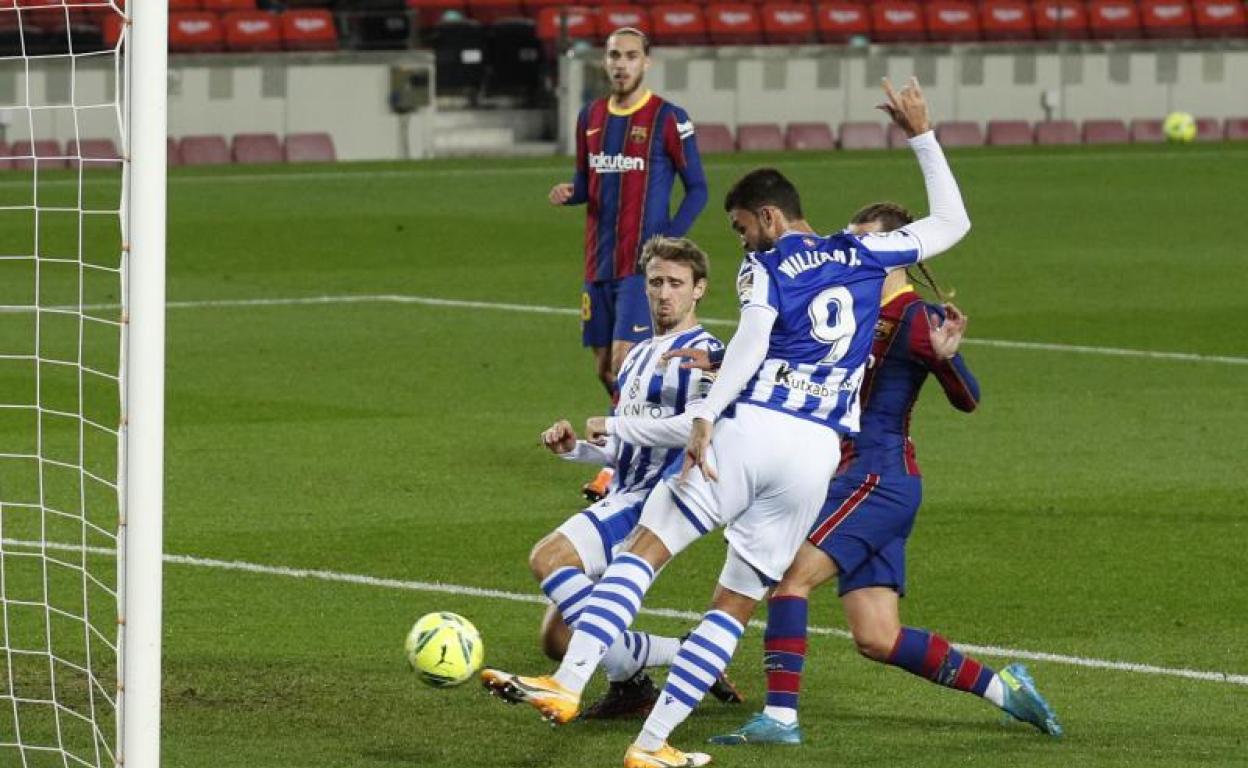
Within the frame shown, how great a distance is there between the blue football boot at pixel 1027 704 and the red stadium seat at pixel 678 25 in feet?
99.2

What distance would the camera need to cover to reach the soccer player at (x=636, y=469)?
8.18 meters

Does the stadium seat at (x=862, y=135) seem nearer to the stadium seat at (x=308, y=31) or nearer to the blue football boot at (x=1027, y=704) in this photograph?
the stadium seat at (x=308, y=31)

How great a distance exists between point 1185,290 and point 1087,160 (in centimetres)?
1438

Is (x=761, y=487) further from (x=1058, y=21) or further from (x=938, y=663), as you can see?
(x=1058, y=21)

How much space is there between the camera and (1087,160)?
35.3m

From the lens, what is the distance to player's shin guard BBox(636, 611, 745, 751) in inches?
297

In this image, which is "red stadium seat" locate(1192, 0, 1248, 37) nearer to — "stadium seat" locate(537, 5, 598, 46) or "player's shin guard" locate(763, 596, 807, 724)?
"stadium seat" locate(537, 5, 598, 46)

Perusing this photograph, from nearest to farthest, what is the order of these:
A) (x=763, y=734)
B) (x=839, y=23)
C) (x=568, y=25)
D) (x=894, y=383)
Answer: (x=763, y=734) → (x=894, y=383) → (x=568, y=25) → (x=839, y=23)

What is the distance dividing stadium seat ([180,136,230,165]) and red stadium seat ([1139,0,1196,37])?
16197 mm

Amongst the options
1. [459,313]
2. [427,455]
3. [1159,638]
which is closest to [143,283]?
[1159,638]

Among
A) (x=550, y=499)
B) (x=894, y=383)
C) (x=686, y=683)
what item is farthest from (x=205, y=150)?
(x=686, y=683)

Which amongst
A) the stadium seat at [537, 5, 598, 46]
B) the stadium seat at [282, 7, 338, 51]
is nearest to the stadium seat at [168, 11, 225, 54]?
the stadium seat at [282, 7, 338, 51]

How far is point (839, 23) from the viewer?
1559 inches

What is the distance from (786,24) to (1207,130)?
711cm
